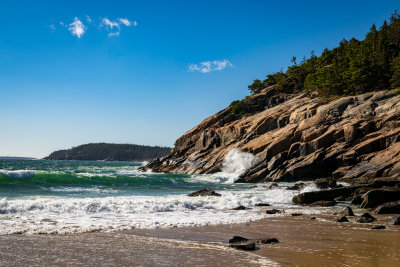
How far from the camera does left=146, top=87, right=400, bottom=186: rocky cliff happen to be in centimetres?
3388

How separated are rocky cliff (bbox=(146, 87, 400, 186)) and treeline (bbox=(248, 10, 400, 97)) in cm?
648

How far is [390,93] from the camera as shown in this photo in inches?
1721

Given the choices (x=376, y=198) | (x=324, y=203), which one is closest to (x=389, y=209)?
(x=376, y=198)

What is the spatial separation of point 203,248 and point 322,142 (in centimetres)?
3246

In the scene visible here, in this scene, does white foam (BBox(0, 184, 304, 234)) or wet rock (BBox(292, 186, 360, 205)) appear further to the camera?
wet rock (BBox(292, 186, 360, 205))

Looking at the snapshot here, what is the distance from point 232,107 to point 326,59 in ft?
84.9

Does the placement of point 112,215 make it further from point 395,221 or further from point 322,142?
point 322,142

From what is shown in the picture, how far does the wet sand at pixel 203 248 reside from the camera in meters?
7.94

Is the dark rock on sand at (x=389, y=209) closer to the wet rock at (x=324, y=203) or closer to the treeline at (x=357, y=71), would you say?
the wet rock at (x=324, y=203)

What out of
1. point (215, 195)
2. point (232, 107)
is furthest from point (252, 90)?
point (215, 195)

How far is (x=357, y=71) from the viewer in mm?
50906

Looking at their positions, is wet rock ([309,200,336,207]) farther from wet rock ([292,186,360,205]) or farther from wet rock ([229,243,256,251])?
wet rock ([229,243,256,251])

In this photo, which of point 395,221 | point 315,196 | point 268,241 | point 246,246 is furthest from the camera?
point 315,196

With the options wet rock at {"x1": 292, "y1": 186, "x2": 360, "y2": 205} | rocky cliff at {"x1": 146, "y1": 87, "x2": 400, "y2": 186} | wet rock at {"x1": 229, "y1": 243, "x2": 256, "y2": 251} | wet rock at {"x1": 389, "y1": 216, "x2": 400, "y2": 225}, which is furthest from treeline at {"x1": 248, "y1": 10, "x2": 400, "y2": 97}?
wet rock at {"x1": 229, "y1": 243, "x2": 256, "y2": 251}
